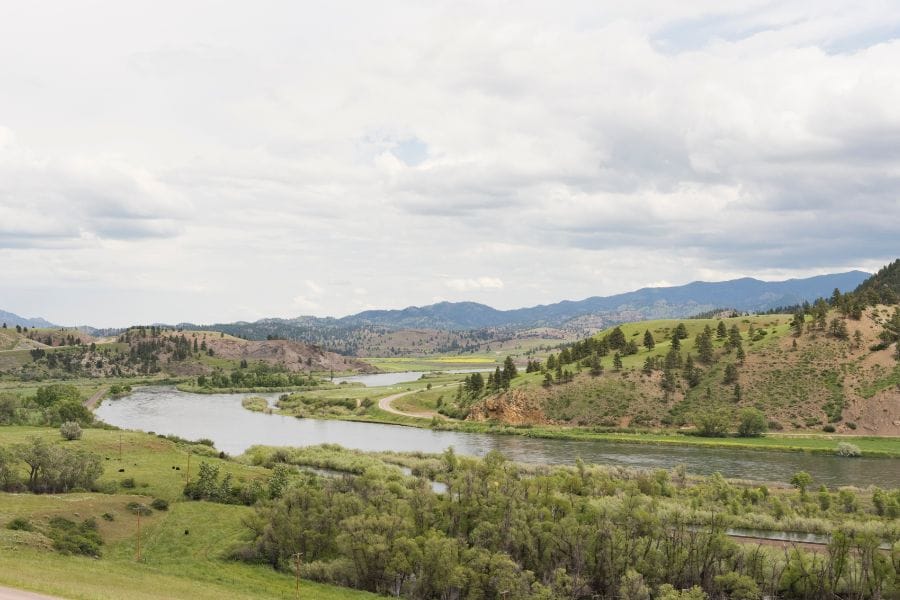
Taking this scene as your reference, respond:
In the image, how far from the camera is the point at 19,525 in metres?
46.5

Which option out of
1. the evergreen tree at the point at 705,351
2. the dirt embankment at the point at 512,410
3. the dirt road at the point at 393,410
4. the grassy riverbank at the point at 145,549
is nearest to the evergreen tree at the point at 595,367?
the dirt embankment at the point at 512,410

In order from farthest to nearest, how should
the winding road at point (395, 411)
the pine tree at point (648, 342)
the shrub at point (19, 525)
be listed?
the pine tree at point (648, 342), the winding road at point (395, 411), the shrub at point (19, 525)

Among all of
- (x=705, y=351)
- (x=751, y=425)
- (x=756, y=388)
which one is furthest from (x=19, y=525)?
(x=705, y=351)

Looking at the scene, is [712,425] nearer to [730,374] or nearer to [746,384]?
[746,384]

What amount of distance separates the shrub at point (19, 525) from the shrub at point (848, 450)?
307ft

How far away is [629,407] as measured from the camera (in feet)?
395

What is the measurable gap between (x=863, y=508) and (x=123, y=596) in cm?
6009

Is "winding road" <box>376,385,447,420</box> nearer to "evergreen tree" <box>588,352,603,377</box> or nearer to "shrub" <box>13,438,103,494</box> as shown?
"evergreen tree" <box>588,352,603,377</box>

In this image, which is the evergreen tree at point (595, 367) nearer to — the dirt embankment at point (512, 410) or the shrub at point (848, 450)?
the dirt embankment at point (512, 410)

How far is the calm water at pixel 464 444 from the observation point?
81562mm

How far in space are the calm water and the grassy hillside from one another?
1532 centimetres

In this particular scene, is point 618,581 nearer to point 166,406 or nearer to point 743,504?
point 743,504

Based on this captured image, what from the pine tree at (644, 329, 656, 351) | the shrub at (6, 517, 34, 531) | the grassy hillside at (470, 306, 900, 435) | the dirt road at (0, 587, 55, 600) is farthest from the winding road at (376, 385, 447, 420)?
the dirt road at (0, 587, 55, 600)

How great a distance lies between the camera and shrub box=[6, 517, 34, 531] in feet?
151
